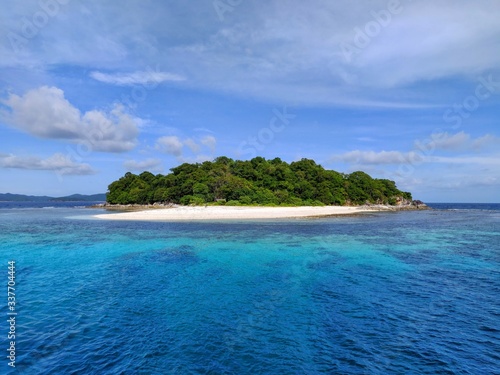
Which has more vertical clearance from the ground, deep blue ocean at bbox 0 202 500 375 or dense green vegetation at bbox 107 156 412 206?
dense green vegetation at bbox 107 156 412 206

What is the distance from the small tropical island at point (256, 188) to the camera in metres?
82.2

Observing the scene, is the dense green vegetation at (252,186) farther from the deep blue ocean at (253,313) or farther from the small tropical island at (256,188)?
the deep blue ocean at (253,313)

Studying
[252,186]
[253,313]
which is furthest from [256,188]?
[253,313]

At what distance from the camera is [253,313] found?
11.6 m

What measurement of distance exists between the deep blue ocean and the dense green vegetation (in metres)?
58.4

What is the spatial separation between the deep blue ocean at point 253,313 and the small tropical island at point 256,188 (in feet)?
156

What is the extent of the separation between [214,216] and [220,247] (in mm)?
34528

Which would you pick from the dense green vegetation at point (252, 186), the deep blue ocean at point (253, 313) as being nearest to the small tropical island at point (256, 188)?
the dense green vegetation at point (252, 186)

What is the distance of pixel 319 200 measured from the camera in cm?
9538

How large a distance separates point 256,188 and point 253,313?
74850 millimetres

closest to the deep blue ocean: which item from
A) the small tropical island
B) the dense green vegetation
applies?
the small tropical island

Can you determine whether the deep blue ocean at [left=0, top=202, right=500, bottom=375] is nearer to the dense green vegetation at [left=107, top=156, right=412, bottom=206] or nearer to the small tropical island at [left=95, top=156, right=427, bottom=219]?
the small tropical island at [left=95, top=156, right=427, bottom=219]

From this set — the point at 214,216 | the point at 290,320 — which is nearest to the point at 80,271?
the point at 290,320

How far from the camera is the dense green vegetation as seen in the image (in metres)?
83.6
